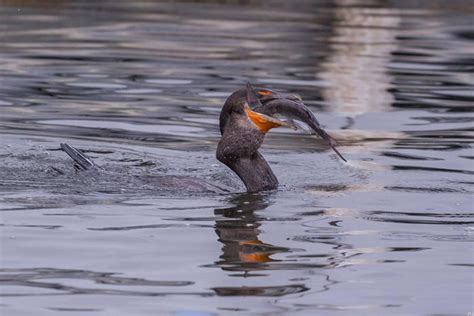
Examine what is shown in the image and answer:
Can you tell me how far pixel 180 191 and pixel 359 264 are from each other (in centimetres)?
225

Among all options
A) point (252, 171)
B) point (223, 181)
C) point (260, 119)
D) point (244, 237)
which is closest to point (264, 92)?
point (260, 119)

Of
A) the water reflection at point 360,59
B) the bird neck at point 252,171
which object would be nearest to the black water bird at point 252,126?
the bird neck at point 252,171

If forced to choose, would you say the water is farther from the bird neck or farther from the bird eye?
the bird eye

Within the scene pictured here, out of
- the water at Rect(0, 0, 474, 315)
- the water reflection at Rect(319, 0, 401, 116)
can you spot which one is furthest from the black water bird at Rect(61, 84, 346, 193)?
the water reflection at Rect(319, 0, 401, 116)

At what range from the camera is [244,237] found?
809cm

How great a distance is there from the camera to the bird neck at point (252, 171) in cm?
950

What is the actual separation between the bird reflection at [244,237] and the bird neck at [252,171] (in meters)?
0.11

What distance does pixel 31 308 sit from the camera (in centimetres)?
633

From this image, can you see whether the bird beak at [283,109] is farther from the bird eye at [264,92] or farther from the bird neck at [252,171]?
the bird neck at [252,171]

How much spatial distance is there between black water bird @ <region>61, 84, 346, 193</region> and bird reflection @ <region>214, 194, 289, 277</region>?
189 mm

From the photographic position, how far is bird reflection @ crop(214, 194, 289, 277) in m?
7.33

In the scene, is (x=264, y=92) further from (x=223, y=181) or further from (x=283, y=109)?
(x=223, y=181)

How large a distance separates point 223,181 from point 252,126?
0.84 m

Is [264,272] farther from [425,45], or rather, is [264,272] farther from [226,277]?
[425,45]
